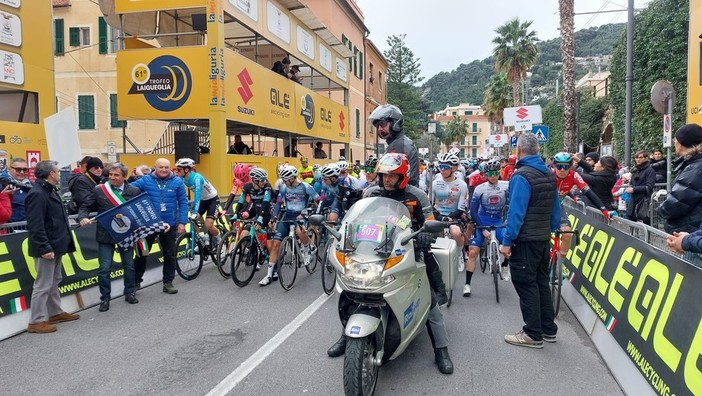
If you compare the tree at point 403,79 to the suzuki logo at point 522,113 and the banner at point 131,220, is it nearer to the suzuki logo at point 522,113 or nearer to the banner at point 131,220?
the suzuki logo at point 522,113

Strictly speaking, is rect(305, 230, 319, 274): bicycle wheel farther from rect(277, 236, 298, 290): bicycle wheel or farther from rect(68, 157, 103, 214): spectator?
rect(68, 157, 103, 214): spectator

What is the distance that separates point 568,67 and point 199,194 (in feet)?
49.2

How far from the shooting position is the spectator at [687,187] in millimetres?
4836

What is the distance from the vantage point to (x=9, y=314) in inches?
245

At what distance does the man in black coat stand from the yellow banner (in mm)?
7272

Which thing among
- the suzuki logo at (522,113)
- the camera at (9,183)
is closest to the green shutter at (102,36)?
the suzuki logo at (522,113)

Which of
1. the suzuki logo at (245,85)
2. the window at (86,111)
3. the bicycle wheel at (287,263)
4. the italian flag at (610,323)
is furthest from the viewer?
the window at (86,111)

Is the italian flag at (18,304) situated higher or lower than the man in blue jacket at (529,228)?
lower

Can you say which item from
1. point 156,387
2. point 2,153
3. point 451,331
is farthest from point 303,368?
point 2,153

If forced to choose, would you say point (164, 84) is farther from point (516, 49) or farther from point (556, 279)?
point (516, 49)

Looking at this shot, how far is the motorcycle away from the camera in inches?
154

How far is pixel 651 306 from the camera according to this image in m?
4.26

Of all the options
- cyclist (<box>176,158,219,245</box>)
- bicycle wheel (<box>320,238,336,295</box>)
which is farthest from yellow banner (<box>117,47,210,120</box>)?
bicycle wheel (<box>320,238,336,295</box>)

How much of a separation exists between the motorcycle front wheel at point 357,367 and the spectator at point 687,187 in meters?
3.27
